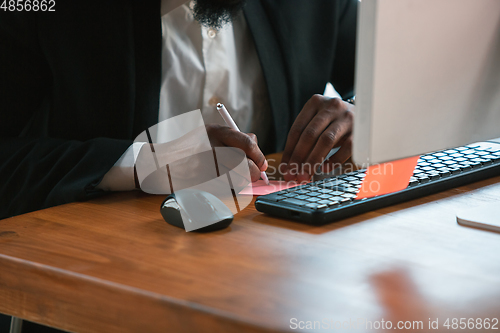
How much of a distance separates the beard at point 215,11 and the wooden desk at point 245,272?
0.60 metres

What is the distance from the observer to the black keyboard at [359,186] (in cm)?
49

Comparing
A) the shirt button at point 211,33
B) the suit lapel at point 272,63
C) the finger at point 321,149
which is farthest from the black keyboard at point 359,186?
the shirt button at point 211,33

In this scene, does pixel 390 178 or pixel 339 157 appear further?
pixel 339 157

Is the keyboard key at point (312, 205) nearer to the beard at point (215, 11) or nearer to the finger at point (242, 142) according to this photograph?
the finger at point (242, 142)

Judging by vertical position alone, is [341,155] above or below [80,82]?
below

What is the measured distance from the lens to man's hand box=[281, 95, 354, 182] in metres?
0.74

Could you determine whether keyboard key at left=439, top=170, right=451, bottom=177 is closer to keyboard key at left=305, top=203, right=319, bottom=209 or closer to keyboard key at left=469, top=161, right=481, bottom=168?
keyboard key at left=469, top=161, right=481, bottom=168

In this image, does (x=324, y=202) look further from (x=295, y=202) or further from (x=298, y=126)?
(x=298, y=126)

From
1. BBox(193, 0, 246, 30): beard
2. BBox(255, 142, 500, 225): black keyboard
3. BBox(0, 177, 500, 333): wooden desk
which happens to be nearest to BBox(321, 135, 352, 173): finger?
BBox(255, 142, 500, 225): black keyboard

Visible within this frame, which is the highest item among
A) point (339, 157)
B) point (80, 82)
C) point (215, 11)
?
point (215, 11)

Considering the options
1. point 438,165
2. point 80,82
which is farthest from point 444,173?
point 80,82

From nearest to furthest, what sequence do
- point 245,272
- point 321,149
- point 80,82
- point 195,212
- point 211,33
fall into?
1. point 245,272
2. point 195,212
3. point 321,149
4. point 80,82
5. point 211,33

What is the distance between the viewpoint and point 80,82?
0.88m

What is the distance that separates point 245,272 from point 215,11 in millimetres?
754
